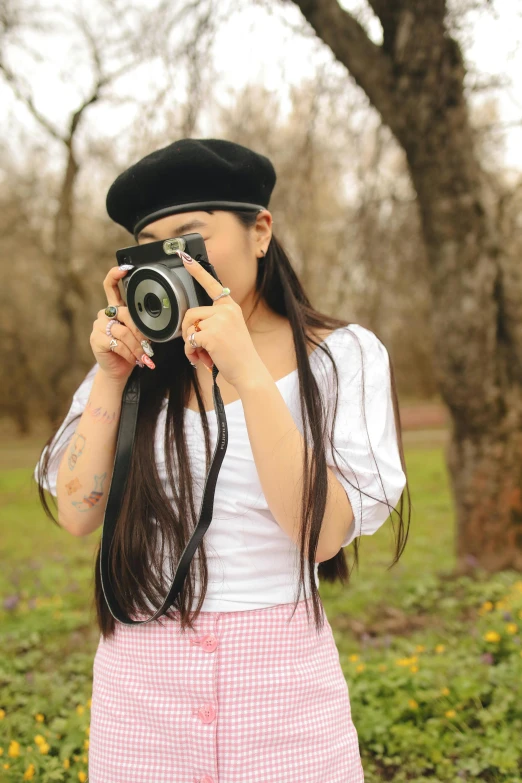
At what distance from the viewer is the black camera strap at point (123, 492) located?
1192mm

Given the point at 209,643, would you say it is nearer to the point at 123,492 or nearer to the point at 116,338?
the point at 123,492

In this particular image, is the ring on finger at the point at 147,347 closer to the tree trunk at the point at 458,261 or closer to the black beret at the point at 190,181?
the black beret at the point at 190,181

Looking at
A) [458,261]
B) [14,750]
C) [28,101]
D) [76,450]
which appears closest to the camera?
[76,450]

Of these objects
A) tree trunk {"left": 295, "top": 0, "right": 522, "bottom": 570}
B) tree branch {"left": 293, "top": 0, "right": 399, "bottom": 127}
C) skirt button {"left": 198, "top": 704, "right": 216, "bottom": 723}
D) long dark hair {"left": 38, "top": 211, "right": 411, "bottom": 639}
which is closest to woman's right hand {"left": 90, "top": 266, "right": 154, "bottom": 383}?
long dark hair {"left": 38, "top": 211, "right": 411, "bottom": 639}

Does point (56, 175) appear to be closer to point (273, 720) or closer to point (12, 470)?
point (12, 470)

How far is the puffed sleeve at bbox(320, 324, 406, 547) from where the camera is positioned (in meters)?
1.18

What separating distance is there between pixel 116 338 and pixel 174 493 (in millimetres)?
306

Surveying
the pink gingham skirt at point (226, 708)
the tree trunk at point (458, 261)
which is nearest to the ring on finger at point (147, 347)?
the pink gingham skirt at point (226, 708)

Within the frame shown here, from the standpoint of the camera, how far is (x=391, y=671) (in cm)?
253

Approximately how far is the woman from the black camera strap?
0.02 meters

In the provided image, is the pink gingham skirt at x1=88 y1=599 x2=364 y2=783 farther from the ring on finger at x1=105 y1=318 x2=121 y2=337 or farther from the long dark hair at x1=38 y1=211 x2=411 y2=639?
the ring on finger at x1=105 y1=318 x2=121 y2=337

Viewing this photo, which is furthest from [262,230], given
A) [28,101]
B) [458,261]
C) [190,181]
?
[28,101]

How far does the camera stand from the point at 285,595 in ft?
4.10

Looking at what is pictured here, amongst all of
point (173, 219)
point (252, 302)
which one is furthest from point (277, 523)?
point (173, 219)
